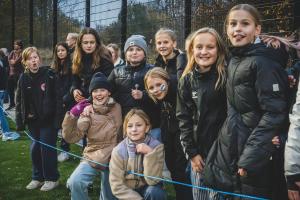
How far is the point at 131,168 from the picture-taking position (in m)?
3.55

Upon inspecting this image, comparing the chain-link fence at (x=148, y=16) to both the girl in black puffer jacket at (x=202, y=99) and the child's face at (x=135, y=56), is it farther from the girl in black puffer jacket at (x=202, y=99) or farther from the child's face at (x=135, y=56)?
the girl in black puffer jacket at (x=202, y=99)

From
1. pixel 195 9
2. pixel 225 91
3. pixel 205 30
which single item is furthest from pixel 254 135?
pixel 195 9

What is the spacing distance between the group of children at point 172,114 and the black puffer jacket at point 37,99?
0.01 meters

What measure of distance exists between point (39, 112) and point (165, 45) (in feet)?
5.87

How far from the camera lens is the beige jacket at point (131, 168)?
11.4ft

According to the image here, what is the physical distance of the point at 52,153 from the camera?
4.95m

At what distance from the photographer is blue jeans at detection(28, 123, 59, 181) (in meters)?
4.93

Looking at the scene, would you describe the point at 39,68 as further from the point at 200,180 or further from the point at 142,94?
the point at 200,180

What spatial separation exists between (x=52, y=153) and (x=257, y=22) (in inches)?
120

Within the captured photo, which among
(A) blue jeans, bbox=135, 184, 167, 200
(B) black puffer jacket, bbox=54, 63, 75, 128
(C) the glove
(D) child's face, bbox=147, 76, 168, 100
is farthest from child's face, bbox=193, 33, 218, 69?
(B) black puffer jacket, bbox=54, 63, 75, 128

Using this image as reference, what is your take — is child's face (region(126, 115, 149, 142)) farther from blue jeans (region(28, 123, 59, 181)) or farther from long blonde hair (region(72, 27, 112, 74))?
blue jeans (region(28, 123, 59, 181))

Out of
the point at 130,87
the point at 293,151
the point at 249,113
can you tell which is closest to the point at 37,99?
the point at 130,87

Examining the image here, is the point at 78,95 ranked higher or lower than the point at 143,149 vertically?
higher

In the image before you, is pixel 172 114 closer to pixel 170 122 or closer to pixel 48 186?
pixel 170 122
